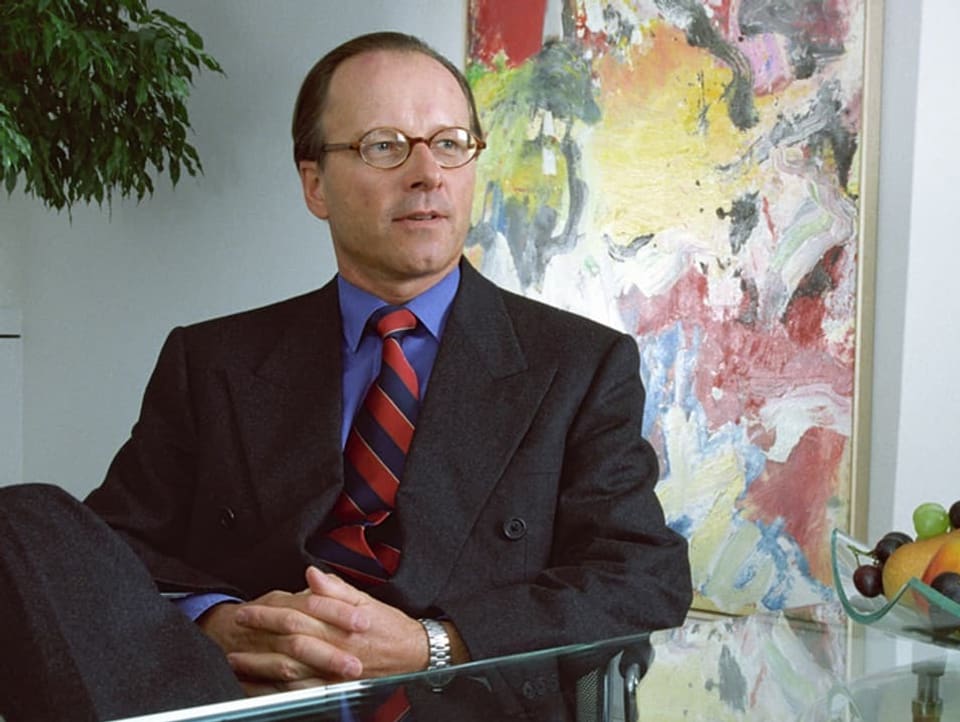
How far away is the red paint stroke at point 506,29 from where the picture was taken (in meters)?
3.74

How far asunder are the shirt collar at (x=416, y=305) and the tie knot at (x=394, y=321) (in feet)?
0.03

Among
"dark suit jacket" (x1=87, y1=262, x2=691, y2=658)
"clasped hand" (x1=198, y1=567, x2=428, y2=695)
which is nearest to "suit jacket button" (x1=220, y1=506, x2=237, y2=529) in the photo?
"dark suit jacket" (x1=87, y1=262, x2=691, y2=658)

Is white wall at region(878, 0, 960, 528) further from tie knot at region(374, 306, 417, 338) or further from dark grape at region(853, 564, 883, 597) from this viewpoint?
dark grape at region(853, 564, 883, 597)

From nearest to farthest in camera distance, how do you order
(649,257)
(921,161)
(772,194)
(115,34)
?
(921,161), (772,194), (649,257), (115,34)

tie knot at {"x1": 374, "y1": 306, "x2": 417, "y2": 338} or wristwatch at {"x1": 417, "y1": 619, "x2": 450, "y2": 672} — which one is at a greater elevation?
tie knot at {"x1": 374, "y1": 306, "x2": 417, "y2": 338}

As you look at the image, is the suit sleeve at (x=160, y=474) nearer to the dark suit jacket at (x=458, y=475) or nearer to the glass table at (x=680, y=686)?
the dark suit jacket at (x=458, y=475)

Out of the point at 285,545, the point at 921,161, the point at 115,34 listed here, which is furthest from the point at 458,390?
the point at 115,34

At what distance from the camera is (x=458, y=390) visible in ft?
5.93

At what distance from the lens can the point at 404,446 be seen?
180cm

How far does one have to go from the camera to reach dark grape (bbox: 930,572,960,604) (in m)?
1.11

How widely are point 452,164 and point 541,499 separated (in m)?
0.45

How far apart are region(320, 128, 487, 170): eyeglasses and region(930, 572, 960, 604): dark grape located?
91 cm

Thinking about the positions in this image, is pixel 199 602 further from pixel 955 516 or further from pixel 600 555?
pixel 955 516

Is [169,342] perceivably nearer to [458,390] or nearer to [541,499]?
[458,390]
